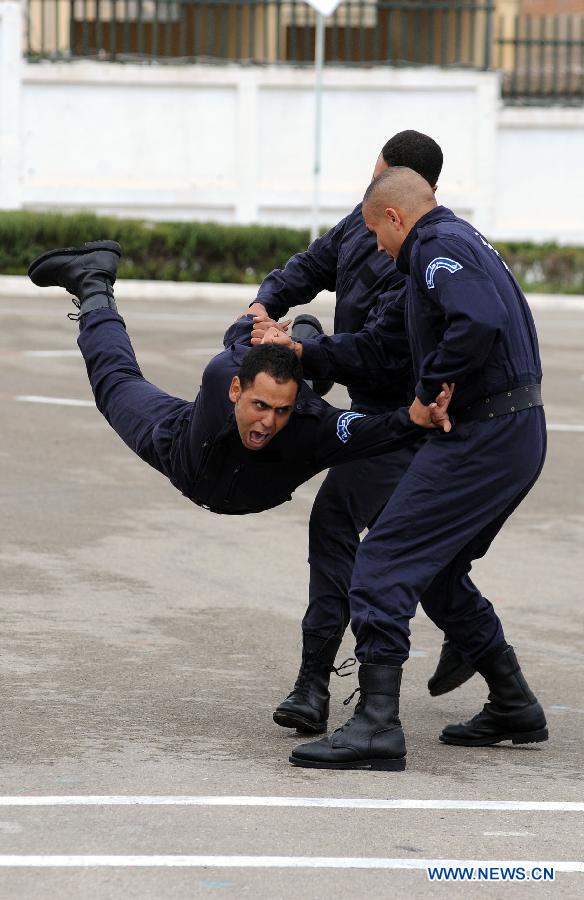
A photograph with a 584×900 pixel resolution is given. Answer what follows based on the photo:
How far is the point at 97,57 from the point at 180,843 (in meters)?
19.1

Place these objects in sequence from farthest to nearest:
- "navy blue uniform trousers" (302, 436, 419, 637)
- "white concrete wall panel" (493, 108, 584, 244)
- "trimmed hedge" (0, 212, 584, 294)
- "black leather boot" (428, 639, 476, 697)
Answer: "white concrete wall panel" (493, 108, 584, 244) < "trimmed hedge" (0, 212, 584, 294) < "black leather boot" (428, 639, 476, 697) < "navy blue uniform trousers" (302, 436, 419, 637)

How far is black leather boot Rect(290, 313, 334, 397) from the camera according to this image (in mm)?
5723

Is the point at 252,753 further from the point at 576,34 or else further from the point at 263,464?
the point at 576,34

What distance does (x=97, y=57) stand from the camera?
72.9 ft

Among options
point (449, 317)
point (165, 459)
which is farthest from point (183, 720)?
point (449, 317)

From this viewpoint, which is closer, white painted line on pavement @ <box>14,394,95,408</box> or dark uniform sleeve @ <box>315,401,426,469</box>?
dark uniform sleeve @ <box>315,401,426,469</box>

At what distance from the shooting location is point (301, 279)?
19.9ft

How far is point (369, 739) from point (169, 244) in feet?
52.5

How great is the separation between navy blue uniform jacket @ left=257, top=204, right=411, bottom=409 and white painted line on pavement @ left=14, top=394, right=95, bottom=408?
592 centimetres

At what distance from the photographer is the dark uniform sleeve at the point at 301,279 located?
19.8 ft

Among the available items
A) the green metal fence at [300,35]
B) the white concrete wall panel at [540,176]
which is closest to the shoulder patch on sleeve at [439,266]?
the green metal fence at [300,35]

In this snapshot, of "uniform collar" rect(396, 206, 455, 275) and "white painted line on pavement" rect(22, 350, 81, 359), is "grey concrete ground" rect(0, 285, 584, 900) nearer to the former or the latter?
"uniform collar" rect(396, 206, 455, 275)

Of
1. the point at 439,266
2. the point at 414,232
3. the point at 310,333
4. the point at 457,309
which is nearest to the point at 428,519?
the point at 457,309

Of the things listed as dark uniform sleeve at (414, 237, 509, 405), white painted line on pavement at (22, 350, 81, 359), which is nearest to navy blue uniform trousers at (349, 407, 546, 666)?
dark uniform sleeve at (414, 237, 509, 405)
